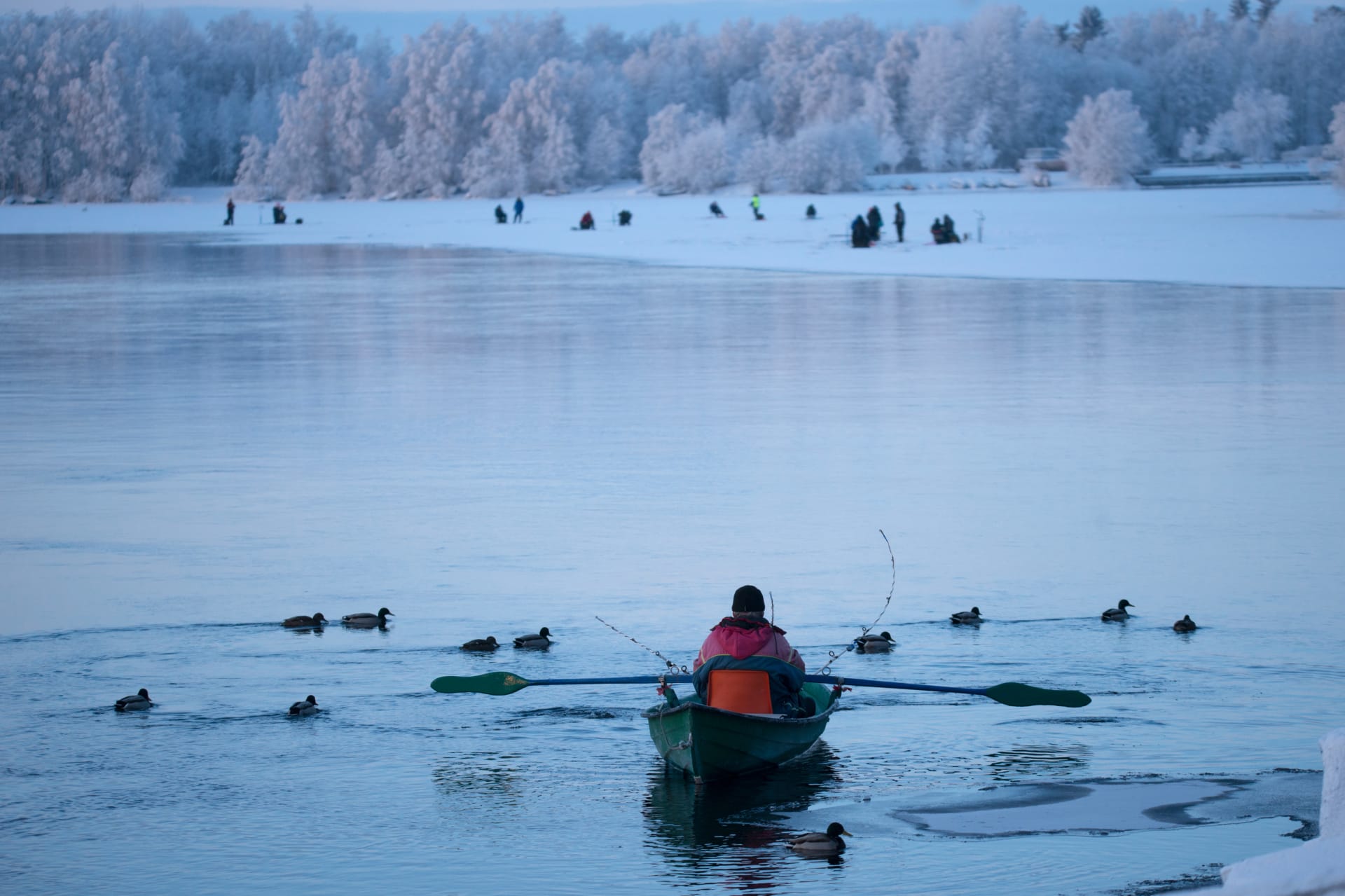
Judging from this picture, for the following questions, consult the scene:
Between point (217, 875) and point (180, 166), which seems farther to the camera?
point (180, 166)

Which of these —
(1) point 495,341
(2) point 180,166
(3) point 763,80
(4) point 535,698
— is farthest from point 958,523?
(3) point 763,80

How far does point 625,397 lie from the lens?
62.3 ft

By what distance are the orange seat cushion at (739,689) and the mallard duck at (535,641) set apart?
73.9 inches

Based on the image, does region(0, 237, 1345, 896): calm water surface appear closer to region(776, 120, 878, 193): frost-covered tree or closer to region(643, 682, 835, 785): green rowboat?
region(643, 682, 835, 785): green rowboat

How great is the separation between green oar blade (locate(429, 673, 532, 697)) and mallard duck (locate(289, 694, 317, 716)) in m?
0.55

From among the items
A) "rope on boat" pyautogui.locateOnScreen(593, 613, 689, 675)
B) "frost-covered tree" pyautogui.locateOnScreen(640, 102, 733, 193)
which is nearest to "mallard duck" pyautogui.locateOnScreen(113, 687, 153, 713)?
"rope on boat" pyautogui.locateOnScreen(593, 613, 689, 675)

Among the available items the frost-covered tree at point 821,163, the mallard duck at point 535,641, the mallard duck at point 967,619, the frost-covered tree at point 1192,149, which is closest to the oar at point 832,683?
the mallard duck at point 535,641

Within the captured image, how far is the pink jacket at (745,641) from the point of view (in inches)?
313

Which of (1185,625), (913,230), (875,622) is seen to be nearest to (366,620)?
(875,622)

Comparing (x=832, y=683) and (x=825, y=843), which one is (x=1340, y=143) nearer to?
(x=832, y=683)

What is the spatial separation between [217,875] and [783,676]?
8.00 feet

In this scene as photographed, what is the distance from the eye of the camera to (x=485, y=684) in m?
8.70

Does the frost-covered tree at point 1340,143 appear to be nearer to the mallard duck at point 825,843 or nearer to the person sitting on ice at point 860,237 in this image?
the person sitting on ice at point 860,237

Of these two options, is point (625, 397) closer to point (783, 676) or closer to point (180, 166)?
point (783, 676)
